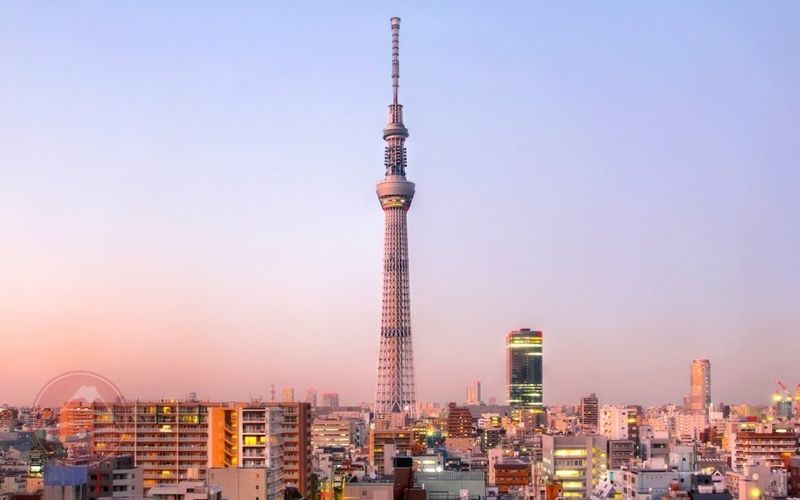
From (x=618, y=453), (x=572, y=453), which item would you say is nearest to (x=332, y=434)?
(x=618, y=453)

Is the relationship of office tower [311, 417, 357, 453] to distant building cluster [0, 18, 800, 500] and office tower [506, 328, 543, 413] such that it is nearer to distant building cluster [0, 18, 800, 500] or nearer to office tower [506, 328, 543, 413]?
distant building cluster [0, 18, 800, 500]

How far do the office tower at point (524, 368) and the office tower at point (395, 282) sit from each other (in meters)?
53.4

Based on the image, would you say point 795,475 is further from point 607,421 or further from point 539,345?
point 539,345

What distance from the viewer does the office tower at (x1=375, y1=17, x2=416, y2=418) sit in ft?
258

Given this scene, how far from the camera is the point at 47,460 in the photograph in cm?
3453

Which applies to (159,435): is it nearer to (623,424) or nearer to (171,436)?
(171,436)

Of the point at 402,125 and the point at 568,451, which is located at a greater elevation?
the point at 402,125

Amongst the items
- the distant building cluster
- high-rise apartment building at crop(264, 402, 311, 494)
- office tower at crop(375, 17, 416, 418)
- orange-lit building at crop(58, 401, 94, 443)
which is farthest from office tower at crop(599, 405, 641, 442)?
orange-lit building at crop(58, 401, 94, 443)

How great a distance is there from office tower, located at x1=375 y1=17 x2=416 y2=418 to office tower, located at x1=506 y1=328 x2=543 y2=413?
5338 centimetres

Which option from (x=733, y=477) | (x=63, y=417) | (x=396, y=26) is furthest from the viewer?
(x=396, y=26)

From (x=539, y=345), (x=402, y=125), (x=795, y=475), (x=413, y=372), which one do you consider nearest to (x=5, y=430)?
(x=413, y=372)

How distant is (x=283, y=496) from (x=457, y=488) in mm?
5593

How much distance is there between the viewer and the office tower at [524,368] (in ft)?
432

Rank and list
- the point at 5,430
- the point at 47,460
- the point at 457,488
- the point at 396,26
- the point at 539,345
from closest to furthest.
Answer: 1. the point at 457,488
2. the point at 47,460
3. the point at 5,430
4. the point at 396,26
5. the point at 539,345
